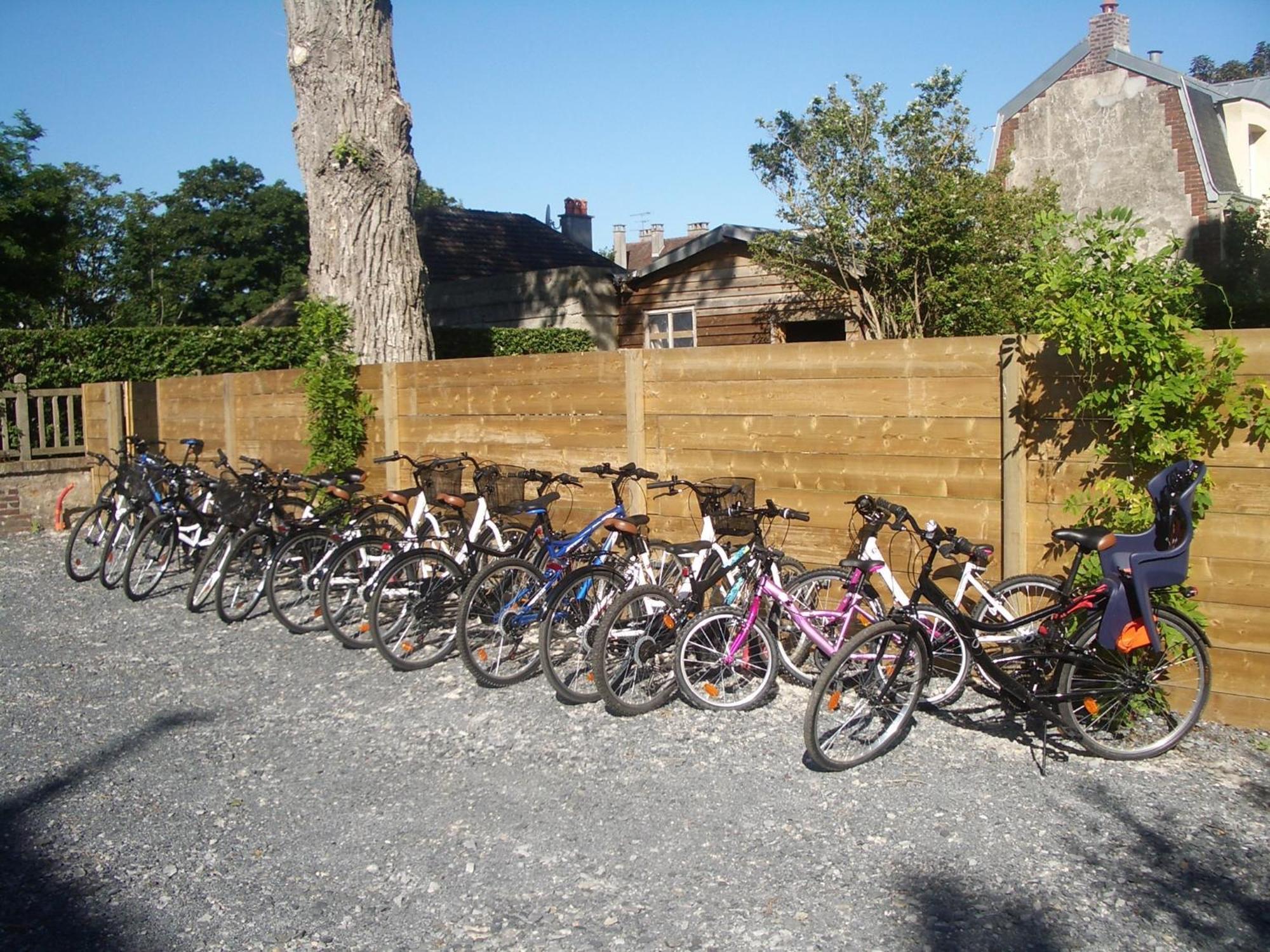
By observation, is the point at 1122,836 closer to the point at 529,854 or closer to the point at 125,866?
the point at 529,854

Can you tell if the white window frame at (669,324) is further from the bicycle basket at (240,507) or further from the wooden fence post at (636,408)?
the wooden fence post at (636,408)

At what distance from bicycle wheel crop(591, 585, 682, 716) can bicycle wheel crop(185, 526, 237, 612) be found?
12.5ft

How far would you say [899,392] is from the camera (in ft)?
19.1

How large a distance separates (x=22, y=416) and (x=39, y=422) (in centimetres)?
24

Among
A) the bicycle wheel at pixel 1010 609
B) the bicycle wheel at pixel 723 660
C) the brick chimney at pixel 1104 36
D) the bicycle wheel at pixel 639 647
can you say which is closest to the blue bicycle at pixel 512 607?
the bicycle wheel at pixel 639 647

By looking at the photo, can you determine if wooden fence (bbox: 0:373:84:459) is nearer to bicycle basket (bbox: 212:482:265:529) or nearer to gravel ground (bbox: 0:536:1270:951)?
bicycle basket (bbox: 212:482:265:529)

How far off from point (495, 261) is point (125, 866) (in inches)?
763

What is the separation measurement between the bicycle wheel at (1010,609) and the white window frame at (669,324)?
36.5 feet

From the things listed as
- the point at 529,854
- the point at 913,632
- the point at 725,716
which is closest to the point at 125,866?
the point at 529,854

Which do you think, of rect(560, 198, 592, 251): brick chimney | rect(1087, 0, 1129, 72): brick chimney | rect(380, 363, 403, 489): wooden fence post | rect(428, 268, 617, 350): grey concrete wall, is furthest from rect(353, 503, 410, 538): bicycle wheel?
rect(560, 198, 592, 251): brick chimney

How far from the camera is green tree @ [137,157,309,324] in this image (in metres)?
37.8

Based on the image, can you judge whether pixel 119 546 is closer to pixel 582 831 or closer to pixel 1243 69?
pixel 582 831

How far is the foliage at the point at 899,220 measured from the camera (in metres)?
12.8

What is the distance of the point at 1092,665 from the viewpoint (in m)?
4.60
